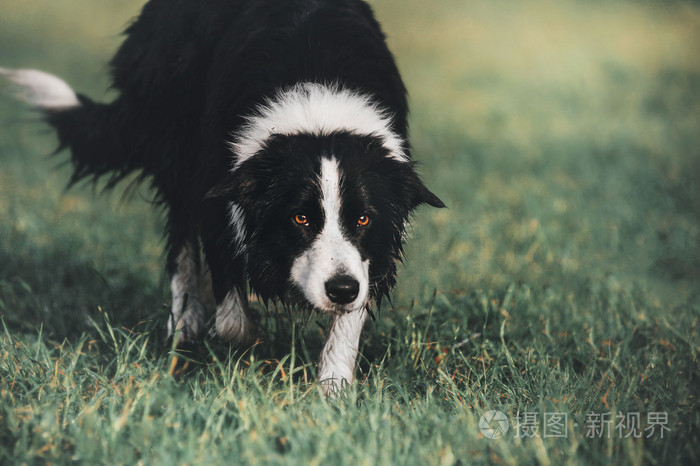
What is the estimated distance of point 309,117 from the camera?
10.7 ft

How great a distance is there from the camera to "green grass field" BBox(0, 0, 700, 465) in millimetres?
2574

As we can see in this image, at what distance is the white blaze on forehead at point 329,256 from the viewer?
2.96 m

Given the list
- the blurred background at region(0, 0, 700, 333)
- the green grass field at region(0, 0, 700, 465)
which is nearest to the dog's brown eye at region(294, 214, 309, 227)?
the green grass field at region(0, 0, 700, 465)

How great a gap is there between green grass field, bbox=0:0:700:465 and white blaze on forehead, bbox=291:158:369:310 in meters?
0.34

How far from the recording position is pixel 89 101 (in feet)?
15.1

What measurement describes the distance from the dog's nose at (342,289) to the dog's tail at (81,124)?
1.87 metres

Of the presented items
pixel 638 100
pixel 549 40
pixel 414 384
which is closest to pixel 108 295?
pixel 414 384

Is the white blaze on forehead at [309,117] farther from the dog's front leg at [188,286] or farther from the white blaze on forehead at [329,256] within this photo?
the dog's front leg at [188,286]

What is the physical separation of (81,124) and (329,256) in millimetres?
2243

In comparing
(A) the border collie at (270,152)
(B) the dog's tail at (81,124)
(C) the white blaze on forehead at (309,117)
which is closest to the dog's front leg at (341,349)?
(A) the border collie at (270,152)

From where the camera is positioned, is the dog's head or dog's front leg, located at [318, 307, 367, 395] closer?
the dog's head

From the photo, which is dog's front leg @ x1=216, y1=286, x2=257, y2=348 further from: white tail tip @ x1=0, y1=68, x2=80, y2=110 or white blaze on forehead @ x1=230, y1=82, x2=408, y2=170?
white tail tip @ x1=0, y1=68, x2=80, y2=110

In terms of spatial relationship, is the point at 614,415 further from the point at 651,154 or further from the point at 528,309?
the point at 651,154

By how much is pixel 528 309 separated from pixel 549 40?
8548mm
